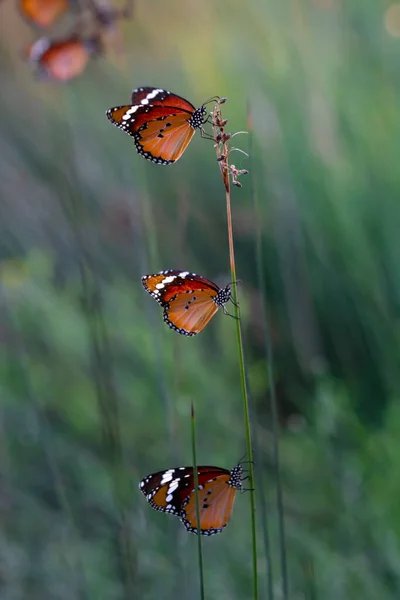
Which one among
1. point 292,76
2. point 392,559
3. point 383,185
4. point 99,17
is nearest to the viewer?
point 99,17

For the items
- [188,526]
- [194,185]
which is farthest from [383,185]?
[188,526]

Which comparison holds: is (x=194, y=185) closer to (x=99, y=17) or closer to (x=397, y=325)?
(x=397, y=325)

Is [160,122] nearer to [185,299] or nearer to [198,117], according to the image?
[198,117]

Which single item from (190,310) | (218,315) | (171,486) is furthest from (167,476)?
(218,315)

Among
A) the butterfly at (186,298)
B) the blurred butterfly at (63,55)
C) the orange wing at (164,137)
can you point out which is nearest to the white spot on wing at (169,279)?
→ the butterfly at (186,298)

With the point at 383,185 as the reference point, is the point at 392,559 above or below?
below

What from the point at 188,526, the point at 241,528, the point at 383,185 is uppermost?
the point at 383,185
